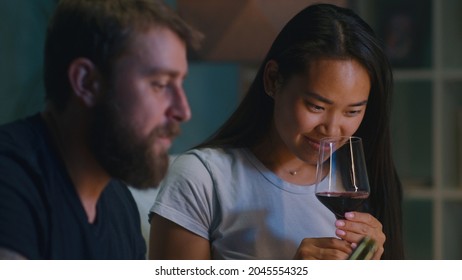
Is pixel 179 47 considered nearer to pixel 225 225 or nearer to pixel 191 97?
pixel 191 97

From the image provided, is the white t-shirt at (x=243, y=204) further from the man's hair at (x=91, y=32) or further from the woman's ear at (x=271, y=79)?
the man's hair at (x=91, y=32)

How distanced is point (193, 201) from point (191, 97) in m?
0.19

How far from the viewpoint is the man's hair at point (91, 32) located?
1382mm

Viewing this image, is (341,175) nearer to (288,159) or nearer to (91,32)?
(288,159)

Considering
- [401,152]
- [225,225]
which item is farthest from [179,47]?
[401,152]

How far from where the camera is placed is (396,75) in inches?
66.2

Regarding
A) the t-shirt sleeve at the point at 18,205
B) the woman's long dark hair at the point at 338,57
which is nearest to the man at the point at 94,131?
the t-shirt sleeve at the point at 18,205

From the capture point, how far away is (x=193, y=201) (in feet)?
4.72

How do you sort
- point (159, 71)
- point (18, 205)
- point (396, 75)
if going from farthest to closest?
1. point (396, 75)
2. point (159, 71)
3. point (18, 205)

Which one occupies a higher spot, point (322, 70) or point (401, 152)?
point (322, 70)

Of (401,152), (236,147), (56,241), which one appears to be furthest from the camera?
(401,152)

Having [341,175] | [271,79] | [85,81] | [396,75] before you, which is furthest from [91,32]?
[396,75]

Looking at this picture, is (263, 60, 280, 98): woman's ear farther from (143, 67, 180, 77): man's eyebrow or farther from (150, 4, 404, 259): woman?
(143, 67, 180, 77): man's eyebrow

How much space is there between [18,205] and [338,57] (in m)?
0.58
